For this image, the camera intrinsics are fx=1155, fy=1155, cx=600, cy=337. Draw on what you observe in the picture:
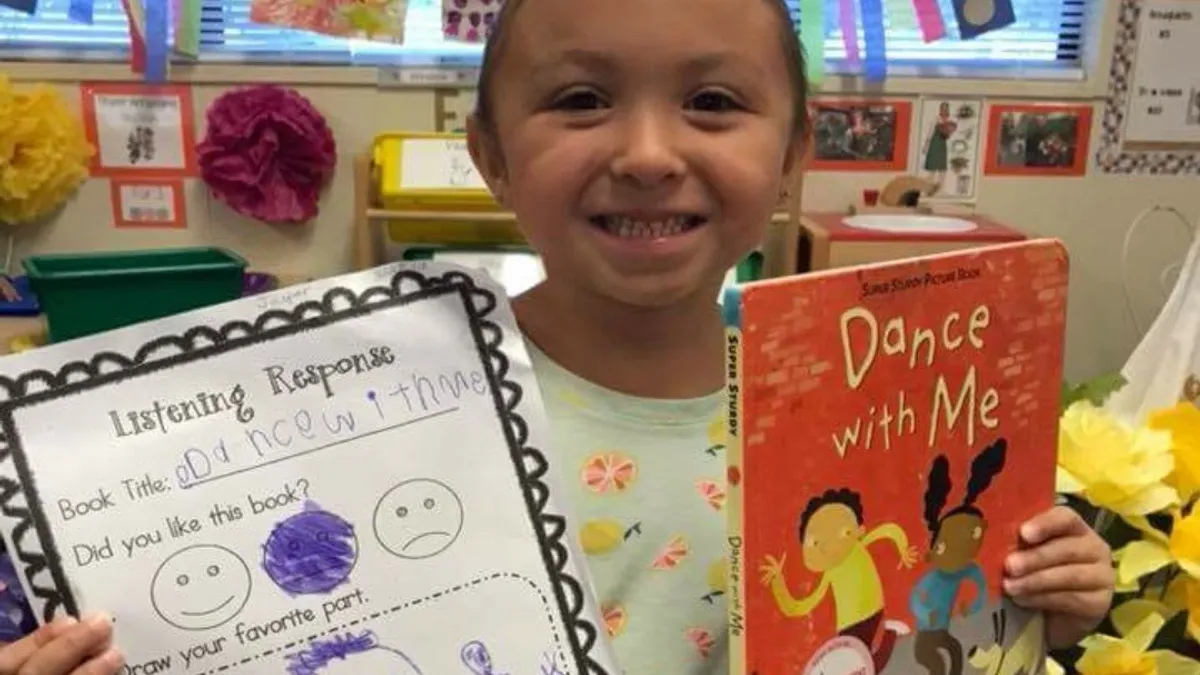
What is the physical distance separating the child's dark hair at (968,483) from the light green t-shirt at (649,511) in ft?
0.45

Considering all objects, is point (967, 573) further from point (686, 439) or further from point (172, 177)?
point (172, 177)

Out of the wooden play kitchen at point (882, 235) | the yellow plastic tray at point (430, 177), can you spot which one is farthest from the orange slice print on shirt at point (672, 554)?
the yellow plastic tray at point (430, 177)

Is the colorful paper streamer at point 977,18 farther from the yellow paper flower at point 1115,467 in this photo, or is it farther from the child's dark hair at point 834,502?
the child's dark hair at point 834,502

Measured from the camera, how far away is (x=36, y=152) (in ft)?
6.02

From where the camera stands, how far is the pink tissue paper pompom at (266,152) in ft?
6.19

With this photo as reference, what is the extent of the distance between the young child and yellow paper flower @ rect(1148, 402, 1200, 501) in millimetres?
246

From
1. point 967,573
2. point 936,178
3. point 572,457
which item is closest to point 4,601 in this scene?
point 572,457

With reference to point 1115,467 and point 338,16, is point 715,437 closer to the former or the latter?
point 1115,467

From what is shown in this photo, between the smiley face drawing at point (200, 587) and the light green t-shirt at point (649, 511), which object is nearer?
the smiley face drawing at point (200, 587)

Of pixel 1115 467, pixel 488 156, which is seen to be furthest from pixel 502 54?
pixel 1115 467

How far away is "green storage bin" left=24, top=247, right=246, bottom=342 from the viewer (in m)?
1.27

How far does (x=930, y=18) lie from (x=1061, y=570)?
1551 millimetres

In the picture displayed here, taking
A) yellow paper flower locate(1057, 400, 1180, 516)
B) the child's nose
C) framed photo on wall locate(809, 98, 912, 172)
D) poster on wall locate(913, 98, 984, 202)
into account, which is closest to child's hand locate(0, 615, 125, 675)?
the child's nose

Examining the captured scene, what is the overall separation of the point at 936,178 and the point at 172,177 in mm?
1346
